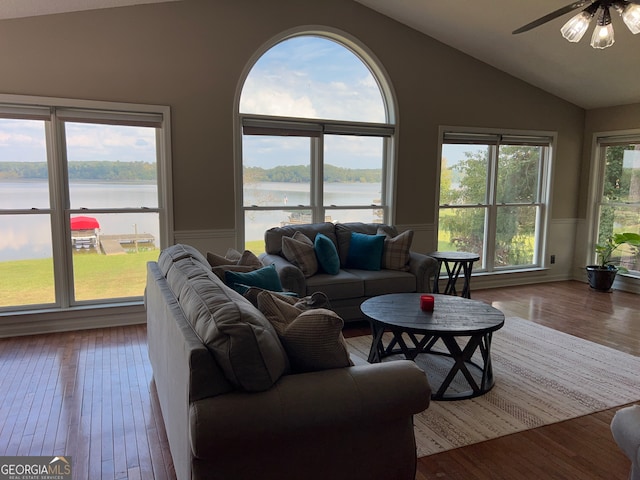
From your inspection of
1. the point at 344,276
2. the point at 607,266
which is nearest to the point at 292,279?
the point at 344,276

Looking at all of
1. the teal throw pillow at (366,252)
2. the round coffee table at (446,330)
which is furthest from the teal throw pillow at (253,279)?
the teal throw pillow at (366,252)

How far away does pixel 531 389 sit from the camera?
3.06m

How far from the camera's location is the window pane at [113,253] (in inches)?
170

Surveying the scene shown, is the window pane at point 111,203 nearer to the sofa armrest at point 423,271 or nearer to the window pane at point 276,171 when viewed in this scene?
the window pane at point 276,171

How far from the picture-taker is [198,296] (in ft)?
6.19

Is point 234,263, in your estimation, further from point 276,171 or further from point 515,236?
point 515,236

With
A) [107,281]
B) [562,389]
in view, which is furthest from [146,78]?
[562,389]

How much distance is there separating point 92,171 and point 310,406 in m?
3.69

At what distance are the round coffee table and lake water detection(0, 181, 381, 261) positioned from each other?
2.07 m

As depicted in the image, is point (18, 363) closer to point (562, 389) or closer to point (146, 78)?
point (146, 78)

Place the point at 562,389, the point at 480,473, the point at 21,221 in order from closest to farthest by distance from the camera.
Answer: the point at 480,473, the point at 562,389, the point at 21,221

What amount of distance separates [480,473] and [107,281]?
3747 mm

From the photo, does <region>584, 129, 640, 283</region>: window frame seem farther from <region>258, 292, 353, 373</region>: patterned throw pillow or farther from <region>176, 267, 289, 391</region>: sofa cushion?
<region>176, 267, 289, 391</region>: sofa cushion

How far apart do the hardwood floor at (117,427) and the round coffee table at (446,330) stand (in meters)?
0.52
